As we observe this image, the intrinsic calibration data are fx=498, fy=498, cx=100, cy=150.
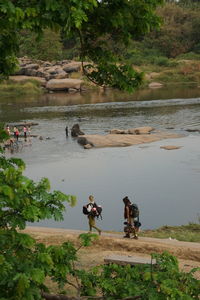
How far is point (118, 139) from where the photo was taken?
41.9 metres

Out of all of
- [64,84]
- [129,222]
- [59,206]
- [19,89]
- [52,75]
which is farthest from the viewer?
[52,75]

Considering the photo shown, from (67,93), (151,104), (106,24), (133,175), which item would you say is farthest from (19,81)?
(106,24)

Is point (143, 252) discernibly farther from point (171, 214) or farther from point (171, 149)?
point (171, 149)

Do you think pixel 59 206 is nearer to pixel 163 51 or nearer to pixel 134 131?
pixel 134 131

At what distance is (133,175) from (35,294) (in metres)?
24.9

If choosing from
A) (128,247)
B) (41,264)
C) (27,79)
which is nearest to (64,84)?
(27,79)

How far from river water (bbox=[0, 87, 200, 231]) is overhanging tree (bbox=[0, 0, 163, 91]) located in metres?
13.7

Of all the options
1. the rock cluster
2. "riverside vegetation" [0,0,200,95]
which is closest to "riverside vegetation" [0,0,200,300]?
"riverside vegetation" [0,0,200,95]

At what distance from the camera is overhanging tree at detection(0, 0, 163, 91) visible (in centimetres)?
652

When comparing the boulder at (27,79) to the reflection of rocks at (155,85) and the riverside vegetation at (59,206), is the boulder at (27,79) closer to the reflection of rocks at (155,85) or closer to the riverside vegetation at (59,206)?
the reflection of rocks at (155,85)

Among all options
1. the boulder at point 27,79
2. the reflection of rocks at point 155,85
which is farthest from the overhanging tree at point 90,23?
the boulder at point 27,79

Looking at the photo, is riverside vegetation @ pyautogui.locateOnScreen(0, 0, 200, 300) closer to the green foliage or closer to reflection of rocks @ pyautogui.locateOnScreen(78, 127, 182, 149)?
reflection of rocks @ pyautogui.locateOnScreen(78, 127, 182, 149)

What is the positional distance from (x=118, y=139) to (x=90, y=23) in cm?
3382

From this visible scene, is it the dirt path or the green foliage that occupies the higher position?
the green foliage
